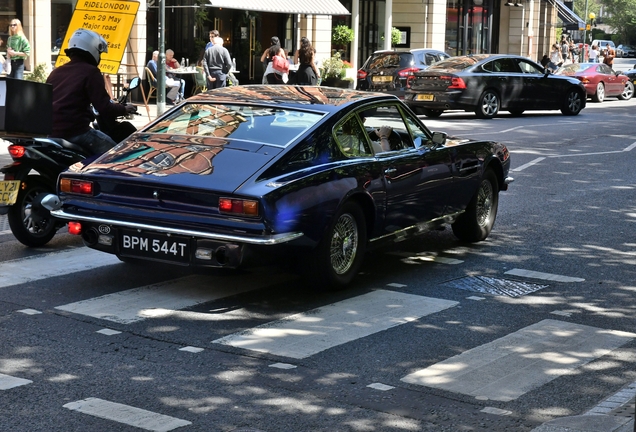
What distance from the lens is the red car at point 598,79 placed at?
116 feet

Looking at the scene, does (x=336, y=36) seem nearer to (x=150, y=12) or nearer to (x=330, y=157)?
(x=150, y=12)

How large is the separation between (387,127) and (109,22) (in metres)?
8.62

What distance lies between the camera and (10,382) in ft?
19.0

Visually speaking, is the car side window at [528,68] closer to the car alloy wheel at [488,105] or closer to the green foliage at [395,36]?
the car alloy wheel at [488,105]

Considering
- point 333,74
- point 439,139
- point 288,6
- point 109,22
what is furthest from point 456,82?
point 439,139

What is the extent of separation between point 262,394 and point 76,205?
2783 millimetres

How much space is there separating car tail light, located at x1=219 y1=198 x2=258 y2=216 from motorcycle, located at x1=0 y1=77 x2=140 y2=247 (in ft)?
8.31

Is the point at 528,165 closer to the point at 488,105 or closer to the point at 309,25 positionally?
the point at 488,105

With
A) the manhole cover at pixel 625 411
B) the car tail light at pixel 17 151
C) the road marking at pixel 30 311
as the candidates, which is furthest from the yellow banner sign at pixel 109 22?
the manhole cover at pixel 625 411

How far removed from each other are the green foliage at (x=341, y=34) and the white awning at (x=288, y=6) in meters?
3.39

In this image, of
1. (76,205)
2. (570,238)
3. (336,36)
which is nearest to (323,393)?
(76,205)

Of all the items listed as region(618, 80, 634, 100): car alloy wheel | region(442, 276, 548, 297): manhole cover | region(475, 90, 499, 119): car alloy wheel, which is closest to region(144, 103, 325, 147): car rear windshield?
region(442, 276, 548, 297): manhole cover

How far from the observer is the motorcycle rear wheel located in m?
9.26

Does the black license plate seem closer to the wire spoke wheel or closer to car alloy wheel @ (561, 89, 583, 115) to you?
the wire spoke wheel
